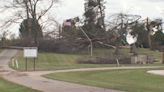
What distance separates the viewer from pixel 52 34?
8000 cm

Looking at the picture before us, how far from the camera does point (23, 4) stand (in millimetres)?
81750

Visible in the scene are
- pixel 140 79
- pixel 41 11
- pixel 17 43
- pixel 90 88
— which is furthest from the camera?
pixel 17 43

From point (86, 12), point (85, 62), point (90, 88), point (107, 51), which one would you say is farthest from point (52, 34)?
point (90, 88)

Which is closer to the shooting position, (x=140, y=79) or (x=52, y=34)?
(x=140, y=79)

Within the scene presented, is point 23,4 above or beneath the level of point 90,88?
above

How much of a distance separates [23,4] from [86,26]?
1522 cm

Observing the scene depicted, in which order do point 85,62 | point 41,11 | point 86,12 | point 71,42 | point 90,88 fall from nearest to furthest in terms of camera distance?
point 90,88, point 85,62, point 71,42, point 41,11, point 86,12

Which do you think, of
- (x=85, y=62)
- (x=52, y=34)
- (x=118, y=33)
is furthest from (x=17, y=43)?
(x=85, y=62)

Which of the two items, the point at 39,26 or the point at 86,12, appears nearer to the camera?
the point at 39,26

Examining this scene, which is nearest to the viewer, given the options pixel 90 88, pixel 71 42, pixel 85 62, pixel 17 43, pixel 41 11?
pixel 90 88

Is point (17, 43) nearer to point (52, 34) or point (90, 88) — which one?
point (52, 34)

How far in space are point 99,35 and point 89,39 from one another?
6.60 ft

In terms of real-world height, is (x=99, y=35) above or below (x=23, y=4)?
below

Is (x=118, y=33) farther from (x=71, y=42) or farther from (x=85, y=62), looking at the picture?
(x=85, y=62)
